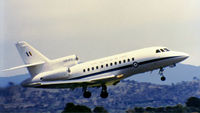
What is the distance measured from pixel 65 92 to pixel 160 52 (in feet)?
412

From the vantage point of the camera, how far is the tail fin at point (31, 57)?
6122 cm

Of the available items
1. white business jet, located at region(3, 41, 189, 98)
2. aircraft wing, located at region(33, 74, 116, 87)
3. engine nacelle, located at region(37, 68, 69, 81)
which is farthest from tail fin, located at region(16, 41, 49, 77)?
aircraft wing, located at region(33, 74, 116, 87)

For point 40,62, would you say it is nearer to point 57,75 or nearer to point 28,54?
point 28,54

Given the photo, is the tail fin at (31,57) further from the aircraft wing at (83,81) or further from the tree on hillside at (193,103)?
the tree on hillside at (193,103)

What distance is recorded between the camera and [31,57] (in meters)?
62.2

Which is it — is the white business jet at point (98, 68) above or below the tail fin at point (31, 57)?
below

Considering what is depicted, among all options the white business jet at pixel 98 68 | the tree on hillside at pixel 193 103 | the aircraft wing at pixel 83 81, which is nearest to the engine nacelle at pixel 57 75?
the white business jet at pixel 98 68

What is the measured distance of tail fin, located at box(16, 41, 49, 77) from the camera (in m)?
61.2

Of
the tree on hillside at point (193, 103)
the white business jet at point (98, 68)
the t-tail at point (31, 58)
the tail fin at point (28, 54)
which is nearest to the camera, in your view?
the white business jet at point (98, 68)

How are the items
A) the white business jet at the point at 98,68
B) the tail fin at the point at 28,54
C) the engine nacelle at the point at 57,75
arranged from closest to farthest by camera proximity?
the white business jet at the point at 98,68 → the engine nacelle at the point at 57,75 → the tail fin at the point at 28,54

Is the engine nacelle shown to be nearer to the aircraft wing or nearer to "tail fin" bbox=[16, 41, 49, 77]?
the aircraft wing

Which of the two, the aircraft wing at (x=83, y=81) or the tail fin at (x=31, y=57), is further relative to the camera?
the tail fin at (x=31, y=57)

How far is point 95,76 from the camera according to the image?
57156mm

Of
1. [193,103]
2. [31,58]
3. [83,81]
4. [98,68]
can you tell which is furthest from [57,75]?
[193,103]
